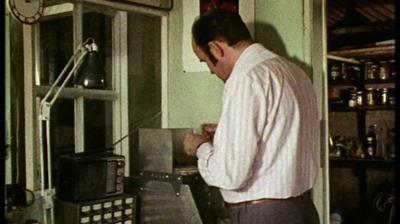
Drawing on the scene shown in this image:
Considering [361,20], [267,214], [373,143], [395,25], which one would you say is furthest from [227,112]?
[361,20]

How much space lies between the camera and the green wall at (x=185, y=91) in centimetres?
237

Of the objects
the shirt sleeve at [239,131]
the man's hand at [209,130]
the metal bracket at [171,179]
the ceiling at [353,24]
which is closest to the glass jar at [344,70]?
the ceiling at [353,24]

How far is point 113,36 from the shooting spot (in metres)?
2.44

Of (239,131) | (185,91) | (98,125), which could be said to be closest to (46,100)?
(98,125)

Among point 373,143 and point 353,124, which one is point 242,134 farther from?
point 353,124

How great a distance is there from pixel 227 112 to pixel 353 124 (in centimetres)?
209

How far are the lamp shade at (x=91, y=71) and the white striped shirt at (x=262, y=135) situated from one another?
0.55 meters

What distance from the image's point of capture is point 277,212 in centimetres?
162

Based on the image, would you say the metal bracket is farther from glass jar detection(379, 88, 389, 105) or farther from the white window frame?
glass jar detection(379, 88, 389, 105)

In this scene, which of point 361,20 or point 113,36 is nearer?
point 113,36

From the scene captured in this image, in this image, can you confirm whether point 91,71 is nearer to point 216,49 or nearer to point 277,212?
point 216,49

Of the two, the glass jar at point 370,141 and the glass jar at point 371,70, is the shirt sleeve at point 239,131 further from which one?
the glass jar at point 371,70

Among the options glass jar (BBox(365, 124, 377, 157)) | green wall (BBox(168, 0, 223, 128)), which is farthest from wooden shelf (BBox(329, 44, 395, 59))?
green wall (BBox(168, 0, 223, 128))

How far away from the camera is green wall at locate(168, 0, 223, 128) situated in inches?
93.3
